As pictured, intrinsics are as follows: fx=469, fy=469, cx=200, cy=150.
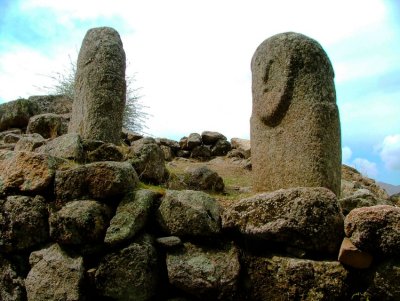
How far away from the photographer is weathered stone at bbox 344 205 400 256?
3391 millimetres

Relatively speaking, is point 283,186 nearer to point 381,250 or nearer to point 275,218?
point 275,218

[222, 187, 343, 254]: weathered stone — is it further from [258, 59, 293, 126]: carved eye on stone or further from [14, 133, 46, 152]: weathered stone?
[14, 133, 46, 152]: weathered stone

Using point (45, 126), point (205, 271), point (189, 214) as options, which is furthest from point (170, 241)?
point (45, 126)

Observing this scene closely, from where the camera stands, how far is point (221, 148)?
501 inches

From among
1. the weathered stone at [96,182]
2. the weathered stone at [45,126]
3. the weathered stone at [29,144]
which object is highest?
the weathered stone at [45,126]

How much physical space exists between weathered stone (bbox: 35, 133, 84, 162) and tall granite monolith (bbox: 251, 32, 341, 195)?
6.94ft

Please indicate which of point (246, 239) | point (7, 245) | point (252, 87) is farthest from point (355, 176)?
point (7, 245)

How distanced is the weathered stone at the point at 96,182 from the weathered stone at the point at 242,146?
7.79m

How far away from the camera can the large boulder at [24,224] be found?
4.44 meters

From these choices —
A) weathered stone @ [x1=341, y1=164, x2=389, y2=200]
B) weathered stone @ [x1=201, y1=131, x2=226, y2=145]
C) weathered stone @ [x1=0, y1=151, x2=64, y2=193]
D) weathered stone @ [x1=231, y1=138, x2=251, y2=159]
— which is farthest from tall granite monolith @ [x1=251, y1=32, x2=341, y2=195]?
weathered stone @ [x1=201, y1=131, x2=226, y2=145]

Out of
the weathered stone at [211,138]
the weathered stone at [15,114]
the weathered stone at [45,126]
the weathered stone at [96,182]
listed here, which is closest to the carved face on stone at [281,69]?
the weathered stone at [96,182]

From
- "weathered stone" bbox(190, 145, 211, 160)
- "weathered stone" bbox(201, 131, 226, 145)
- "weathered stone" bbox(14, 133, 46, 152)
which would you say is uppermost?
"weathered stone" bbox(201, 131, 226, 145)

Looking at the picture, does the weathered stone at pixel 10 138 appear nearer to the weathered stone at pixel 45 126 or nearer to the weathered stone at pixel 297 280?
the weathered stone at pixel 45 126

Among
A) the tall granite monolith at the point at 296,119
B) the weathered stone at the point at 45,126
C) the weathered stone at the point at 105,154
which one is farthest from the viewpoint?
the weathered stone at the point at 45,126
